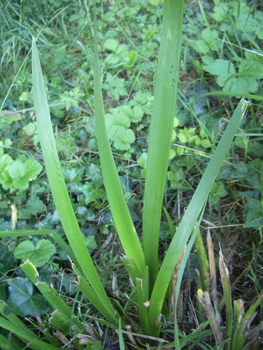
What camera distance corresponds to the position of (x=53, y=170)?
56 cm

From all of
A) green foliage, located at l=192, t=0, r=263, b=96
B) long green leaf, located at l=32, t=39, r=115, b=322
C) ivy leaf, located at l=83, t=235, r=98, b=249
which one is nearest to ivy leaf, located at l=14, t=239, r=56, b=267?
ivy leaf, located at l=83, t=235, r=98, b=249

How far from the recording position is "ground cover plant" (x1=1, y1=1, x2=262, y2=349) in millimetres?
556

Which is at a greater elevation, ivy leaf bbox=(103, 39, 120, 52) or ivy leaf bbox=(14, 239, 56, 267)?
ivy leaf bbox=(103, 39, 120, 52)

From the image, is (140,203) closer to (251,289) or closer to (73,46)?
(251,289)

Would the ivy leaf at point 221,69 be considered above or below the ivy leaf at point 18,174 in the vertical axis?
above

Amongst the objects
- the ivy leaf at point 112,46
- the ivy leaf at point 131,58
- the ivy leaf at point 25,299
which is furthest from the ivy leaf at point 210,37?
the ivy leaf at point 25,299

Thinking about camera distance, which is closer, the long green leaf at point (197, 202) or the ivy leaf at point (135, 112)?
the long green leaf at point (197, 202)

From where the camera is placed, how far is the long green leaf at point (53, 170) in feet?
1.73

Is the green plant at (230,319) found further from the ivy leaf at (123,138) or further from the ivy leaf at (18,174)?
the ivy leaf at (18,174)

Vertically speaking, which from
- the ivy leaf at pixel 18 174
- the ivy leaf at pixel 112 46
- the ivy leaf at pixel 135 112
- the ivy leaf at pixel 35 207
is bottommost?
the ivy leaf at pixel 35 207

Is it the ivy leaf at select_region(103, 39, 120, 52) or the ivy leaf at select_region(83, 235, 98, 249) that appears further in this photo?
the ivy leaf at select_region(103, 39, 120, 52)

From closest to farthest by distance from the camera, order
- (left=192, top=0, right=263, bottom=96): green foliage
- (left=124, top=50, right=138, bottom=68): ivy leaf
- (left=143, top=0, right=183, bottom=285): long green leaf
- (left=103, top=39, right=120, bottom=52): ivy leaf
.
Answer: (left=143, top=0, right=183, bottom=285): long green leaf → (left=192, top=0, right=263, bottom=96): green foliage → (left=124, top=50, right=138, bottom=68): ivy leaf → (left=103, top=39, right=120, bottom=52): ivy leaf

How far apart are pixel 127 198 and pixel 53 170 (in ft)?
1.77

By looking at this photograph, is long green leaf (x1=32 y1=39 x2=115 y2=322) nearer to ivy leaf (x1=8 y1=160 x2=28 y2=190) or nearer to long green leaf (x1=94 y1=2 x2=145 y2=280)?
Result: long green leaf (x1=94 y1=2 x2=145 y2=280)
